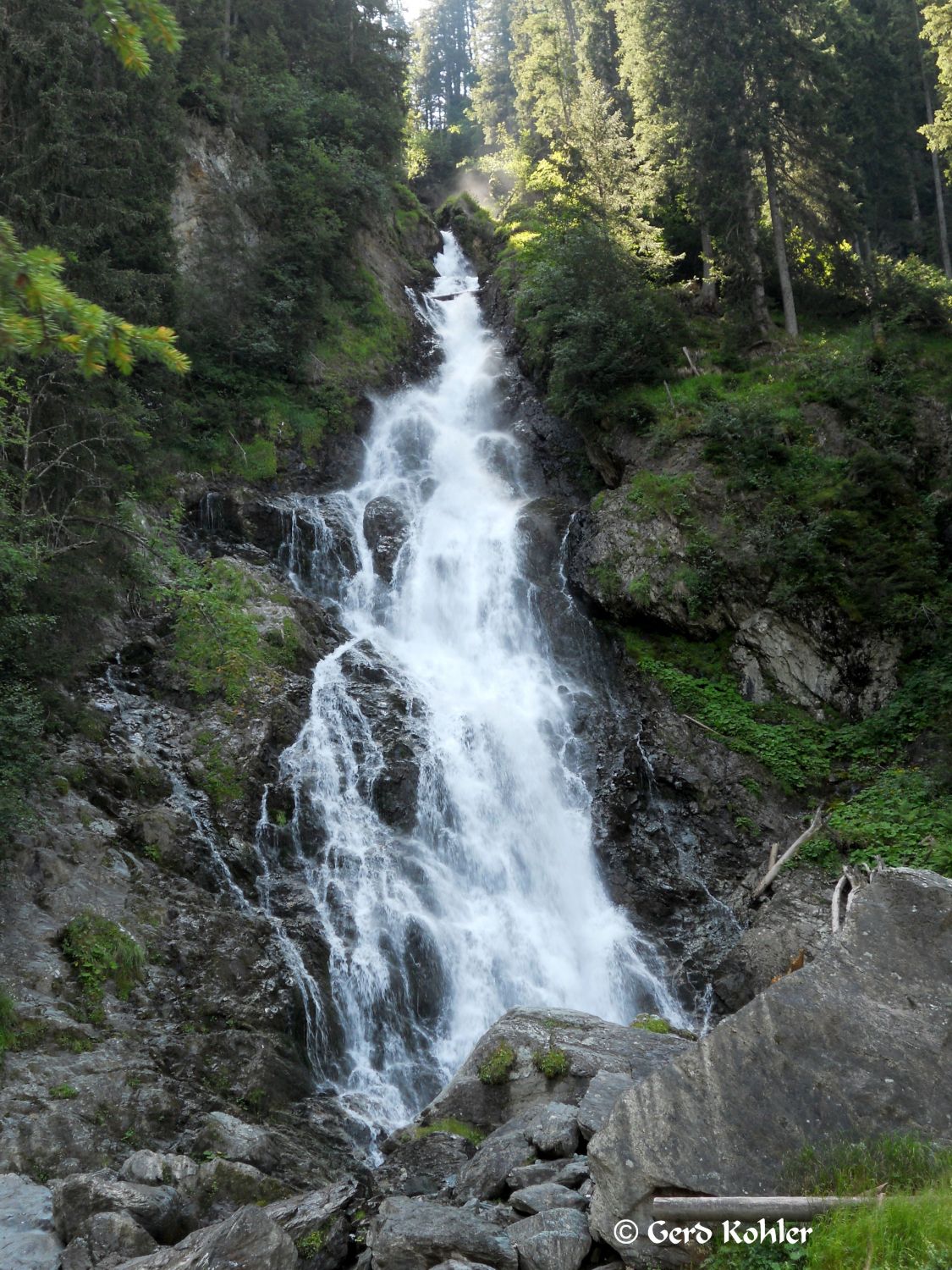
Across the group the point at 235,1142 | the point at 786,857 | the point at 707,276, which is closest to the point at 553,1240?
the point at 235,1142

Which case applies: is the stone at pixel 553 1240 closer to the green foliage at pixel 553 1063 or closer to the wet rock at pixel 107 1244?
the wet rock at pixel 107 1244

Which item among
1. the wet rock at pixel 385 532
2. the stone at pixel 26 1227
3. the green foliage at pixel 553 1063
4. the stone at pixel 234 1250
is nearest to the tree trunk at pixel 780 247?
the wet rock at pixel 385 532

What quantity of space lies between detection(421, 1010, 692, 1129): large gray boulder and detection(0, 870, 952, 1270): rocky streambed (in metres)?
1.53

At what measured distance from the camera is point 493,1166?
22.6ft

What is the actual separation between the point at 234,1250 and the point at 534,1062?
427 centimetres

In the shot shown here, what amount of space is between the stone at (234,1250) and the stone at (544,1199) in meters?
1.59

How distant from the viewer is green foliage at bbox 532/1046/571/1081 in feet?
29.0

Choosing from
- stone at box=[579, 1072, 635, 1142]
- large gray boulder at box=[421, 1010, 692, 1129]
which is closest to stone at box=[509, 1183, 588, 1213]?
stone at box=[579, 1072, 635, 1142]

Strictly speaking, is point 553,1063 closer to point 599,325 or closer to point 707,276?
point 599,325

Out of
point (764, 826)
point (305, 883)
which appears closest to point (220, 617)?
point (305, 883)

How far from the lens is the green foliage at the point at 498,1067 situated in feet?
29.6

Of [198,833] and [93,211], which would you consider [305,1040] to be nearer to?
[198,833]

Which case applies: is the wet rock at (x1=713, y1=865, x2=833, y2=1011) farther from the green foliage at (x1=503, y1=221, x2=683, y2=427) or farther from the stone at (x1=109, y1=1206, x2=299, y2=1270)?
the green foliage at (x1=503, y1=221, x2=683, y2=427)

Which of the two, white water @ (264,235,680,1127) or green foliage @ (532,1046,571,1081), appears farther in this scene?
white water @ (264,235,680,1127)
